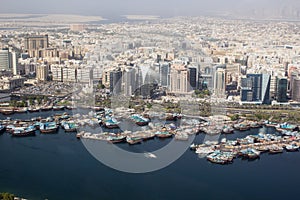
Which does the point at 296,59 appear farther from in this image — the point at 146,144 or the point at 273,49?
the point at 146,144

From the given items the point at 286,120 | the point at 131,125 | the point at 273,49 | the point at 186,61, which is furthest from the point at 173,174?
the point at 273,49

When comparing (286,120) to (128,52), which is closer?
(286,120)

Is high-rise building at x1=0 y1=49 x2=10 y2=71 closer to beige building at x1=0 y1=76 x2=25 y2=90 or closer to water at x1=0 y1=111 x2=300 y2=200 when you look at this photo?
beige building at x1=0 y1=76 x2=25 y2=90

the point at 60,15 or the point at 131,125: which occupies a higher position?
the point at 60,15

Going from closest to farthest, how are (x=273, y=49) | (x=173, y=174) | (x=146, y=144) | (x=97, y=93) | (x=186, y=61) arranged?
1. (x=173, y=174)
2. (x=146, y=144)
3. (x=97, y=93)
4. (x=186, y=61)
5. (x=273, y=49)

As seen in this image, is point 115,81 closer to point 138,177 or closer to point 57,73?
point 57,73

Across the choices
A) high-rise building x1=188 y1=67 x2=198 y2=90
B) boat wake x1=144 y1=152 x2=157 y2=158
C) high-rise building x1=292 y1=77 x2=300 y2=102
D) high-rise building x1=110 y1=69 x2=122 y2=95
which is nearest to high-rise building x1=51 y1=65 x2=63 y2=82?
high-rise building x1=110 y1=69 x2=122 y2=95
